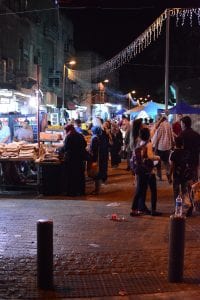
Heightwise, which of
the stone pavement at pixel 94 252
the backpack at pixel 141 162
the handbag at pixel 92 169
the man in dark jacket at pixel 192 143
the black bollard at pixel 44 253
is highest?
the man in dark jacket at pixel 192 143

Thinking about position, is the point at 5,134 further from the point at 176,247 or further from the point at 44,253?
the point at 176,247

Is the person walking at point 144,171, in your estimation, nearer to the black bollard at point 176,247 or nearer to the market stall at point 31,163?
the market stall at point 31,163

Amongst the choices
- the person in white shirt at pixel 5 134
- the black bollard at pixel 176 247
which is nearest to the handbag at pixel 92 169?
the person in white shirt at pixel 5 134

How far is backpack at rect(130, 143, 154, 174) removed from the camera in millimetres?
10102

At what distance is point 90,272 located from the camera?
6.85 m

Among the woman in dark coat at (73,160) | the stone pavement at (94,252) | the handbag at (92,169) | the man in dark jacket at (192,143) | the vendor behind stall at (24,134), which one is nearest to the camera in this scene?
the stone pavement at (94,252)

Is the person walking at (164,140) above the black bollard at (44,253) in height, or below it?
above

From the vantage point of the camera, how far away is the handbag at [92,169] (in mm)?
12758

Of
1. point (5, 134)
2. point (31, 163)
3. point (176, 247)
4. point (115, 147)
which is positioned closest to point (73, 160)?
point (31, 163)

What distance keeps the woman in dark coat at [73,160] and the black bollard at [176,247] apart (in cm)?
613

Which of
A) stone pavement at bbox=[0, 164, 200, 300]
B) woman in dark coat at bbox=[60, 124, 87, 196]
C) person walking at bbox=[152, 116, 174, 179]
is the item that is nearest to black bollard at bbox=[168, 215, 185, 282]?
stone pavement at bbox=[0, 164, 200, 300]

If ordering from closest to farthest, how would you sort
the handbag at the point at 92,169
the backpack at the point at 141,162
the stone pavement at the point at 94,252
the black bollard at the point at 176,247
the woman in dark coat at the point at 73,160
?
the stone pavement at the point at 94,252 → the black bollard at the point at 176,247 → the backpack at the point at 141,162 → the woman in dark coat at the point at 73,160 → the handbag at the point at 92,169

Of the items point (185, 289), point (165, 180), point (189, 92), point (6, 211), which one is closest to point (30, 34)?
point (189, 92)

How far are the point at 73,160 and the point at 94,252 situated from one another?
487cm
